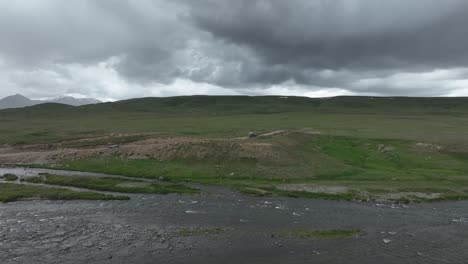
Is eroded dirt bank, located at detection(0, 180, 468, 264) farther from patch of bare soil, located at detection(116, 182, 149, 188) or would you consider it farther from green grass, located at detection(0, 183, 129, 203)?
patch of bare soil, located at detection(116, 182, 149, 188)

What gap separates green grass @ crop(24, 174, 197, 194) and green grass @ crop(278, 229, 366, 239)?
1702 centimetres

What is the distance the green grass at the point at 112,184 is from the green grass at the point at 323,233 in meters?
17.0

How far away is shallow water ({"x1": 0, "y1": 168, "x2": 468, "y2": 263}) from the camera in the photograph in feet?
85.6

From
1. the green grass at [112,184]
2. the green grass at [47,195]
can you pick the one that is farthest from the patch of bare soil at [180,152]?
the green grass at [47,195]

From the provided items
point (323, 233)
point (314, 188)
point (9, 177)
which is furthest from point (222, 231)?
point (9, 177)

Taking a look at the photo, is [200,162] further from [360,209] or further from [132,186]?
[360,209]

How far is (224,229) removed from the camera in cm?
3161

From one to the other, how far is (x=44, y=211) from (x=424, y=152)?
66211 mm

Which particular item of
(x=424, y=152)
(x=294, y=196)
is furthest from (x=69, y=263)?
(x=424, y=152)

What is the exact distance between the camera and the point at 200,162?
59.8 m

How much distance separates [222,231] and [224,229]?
539 mm

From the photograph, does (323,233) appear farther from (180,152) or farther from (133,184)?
(180,152)

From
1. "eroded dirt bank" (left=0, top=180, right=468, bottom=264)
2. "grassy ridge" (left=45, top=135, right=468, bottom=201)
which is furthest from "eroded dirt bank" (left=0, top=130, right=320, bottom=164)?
"eroded dirt bank" (left=0, top=180, right=468, bottom=264)

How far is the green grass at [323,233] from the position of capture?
30.2 metres
